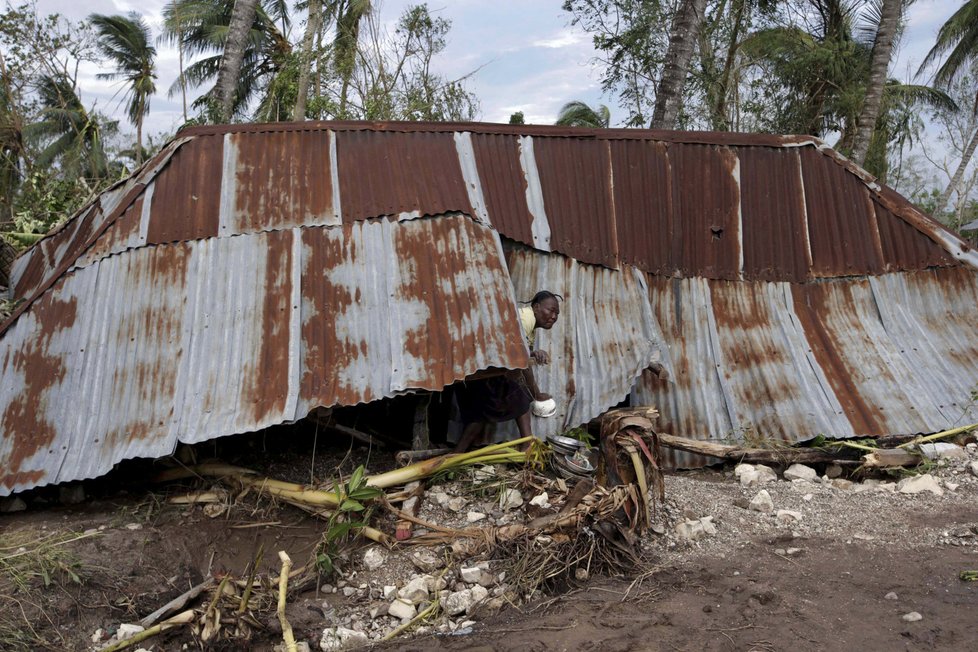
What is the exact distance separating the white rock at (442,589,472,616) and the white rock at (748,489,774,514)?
82.5 inches

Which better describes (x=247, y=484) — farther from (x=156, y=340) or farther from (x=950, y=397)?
(x=950, y=397)

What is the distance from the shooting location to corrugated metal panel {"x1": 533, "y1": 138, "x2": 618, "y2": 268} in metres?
6.62

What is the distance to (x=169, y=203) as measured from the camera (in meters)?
5.98

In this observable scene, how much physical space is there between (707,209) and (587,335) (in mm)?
1776

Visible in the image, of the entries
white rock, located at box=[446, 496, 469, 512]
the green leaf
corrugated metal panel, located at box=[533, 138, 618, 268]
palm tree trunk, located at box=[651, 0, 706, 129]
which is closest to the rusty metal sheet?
corrugated metal panel, located at box=[533, 138, 618, 268]

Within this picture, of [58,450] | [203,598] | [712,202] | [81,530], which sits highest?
[712,202]

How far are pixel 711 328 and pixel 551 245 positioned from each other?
5.30 feet

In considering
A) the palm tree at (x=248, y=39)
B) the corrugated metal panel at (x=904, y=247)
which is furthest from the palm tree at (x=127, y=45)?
the corrugated metal panel at (x=904, y=247)

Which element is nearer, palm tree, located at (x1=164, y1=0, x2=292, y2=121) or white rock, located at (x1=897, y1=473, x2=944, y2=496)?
white rock, located at (x1=897, y1=473, x2=944, y2=496)

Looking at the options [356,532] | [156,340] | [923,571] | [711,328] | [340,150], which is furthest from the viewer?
[711,328]

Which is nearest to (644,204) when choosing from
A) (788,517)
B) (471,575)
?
(788,517)

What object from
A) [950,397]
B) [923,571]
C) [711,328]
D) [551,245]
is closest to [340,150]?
[551,245]

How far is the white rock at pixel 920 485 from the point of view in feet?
17.8

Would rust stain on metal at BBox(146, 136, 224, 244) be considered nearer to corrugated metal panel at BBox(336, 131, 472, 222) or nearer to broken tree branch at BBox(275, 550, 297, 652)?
corrugated metal panel at BBox(336, 131, 472, 222)
